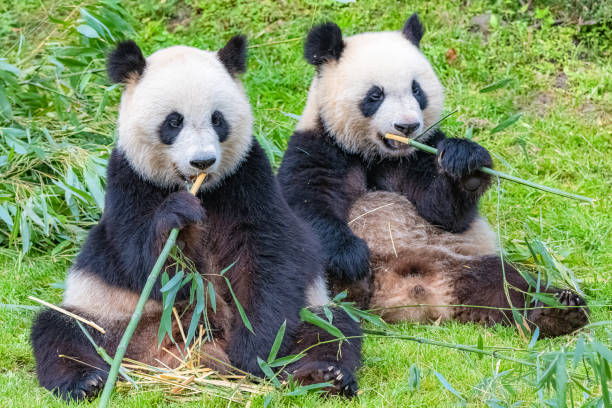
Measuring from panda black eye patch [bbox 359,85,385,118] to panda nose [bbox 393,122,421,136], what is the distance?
26 centimetres

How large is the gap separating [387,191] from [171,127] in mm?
1924

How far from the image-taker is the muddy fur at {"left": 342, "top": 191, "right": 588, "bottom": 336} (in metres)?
5.36

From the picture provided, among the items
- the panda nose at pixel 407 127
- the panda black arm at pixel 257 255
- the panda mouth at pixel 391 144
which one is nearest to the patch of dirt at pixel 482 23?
the panda mouth at pixel 391 144

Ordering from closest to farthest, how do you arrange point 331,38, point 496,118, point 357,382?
point 357,382
point 331,38
point 496,118

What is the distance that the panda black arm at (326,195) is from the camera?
5348mm

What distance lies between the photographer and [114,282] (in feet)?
14.9

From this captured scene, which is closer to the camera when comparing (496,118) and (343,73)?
(343,73)

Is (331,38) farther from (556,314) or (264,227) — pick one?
(556,314)

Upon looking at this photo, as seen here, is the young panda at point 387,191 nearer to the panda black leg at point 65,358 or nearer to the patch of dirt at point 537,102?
the panda black leg at point 65,358

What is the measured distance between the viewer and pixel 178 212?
13.3 feet

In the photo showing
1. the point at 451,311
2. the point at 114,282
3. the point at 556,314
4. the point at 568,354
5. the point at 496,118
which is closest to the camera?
the point at 568,354

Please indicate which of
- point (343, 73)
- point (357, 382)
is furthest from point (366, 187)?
point (357, 382)

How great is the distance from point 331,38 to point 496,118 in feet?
9.14

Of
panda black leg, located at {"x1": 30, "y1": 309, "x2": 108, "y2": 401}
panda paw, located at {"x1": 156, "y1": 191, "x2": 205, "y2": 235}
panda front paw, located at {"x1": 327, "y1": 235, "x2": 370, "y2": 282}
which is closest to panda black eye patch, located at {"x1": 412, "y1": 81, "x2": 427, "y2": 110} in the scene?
panda front paw, located at {"x1": 327, "y1": 235, "x2": 370, "y2": 282}
